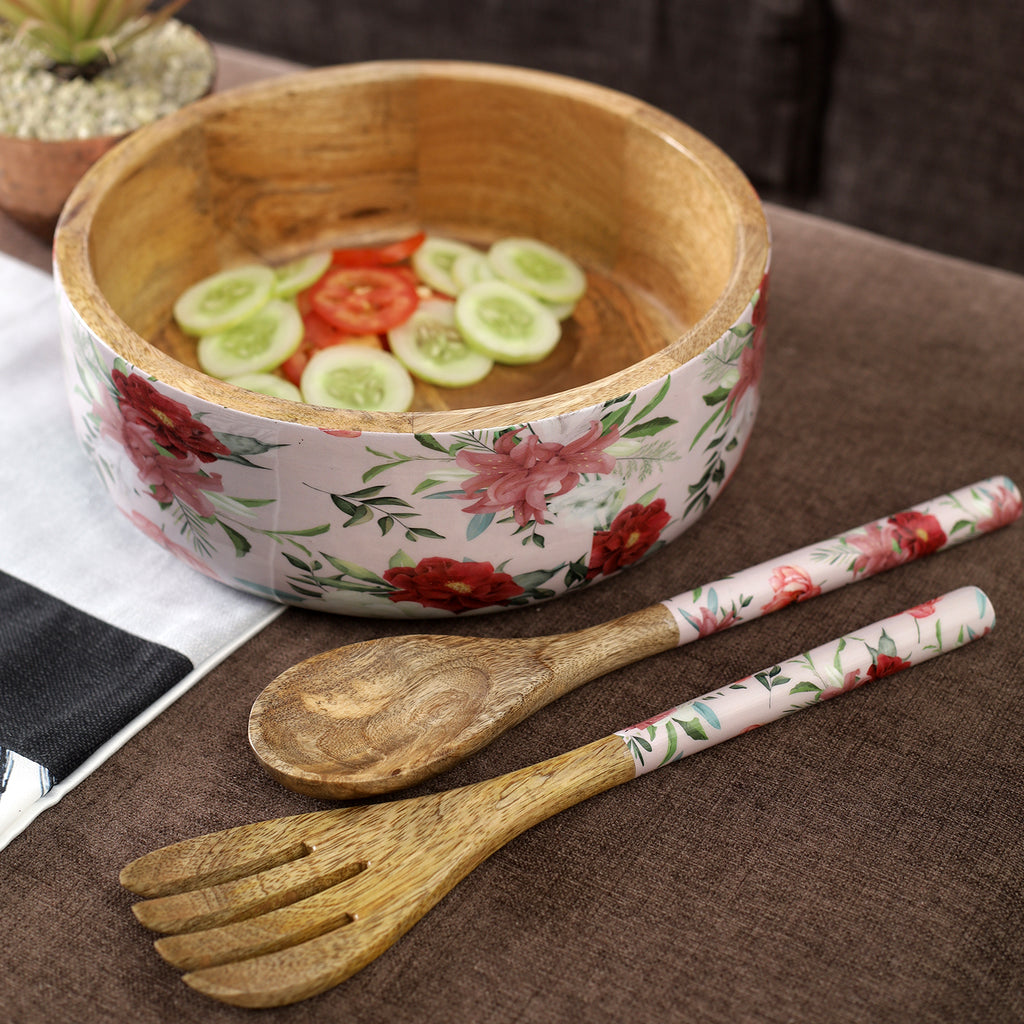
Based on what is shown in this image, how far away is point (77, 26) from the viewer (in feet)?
2.60

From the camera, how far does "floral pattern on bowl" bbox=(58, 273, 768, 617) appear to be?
1.62 feet

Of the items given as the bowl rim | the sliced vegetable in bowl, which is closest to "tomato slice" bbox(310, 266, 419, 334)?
the sliced vegetable in bowl

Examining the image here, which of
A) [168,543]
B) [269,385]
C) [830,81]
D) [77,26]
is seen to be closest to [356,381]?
[269,385]

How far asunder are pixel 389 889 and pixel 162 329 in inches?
17.6

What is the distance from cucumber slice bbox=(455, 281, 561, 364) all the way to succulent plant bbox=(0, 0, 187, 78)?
32 cm

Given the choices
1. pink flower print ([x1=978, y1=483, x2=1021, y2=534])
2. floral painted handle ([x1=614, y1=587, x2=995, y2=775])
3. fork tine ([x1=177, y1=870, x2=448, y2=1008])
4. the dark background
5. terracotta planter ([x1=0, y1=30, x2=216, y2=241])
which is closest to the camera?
fork tine ([x1=177, y1=870, x2=448, y2=1008])

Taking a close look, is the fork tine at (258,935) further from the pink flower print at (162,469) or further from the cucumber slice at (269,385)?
the cucumber slice at (269,385)

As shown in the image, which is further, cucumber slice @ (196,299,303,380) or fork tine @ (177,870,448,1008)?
cucumber slice @ (196,299,303,380)

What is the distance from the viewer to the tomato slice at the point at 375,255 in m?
0.80

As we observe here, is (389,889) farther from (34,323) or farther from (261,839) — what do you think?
(34,323)

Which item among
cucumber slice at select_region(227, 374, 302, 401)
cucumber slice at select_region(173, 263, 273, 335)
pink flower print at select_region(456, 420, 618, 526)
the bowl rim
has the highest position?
the bowl rim

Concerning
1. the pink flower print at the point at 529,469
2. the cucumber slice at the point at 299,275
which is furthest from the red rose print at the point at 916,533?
the cucumber slice at the point at 299,275

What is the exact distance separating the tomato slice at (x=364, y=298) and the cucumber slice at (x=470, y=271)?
0.04 metres

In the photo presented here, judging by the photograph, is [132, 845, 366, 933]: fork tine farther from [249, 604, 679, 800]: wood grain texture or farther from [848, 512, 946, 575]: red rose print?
[848, 512, 946, 575]: red rose print
